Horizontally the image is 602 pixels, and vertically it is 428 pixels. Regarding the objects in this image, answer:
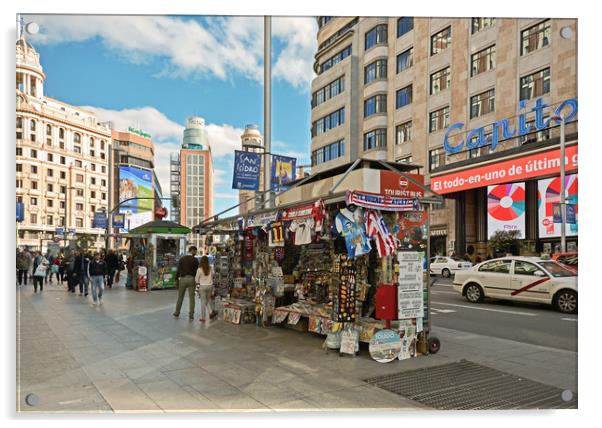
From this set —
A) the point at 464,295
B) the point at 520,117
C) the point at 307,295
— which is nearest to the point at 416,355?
the point at 307,295

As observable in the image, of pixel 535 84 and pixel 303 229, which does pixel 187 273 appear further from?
pixel 535 84

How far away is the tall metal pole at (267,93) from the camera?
6415 mm

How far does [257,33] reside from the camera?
6414mm

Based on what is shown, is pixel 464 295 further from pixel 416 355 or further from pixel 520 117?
pixel 520 117

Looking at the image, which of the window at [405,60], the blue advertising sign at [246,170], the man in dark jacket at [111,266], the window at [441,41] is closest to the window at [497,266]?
the blue advertising sign at [246,170]

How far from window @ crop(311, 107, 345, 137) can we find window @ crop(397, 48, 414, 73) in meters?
7.46

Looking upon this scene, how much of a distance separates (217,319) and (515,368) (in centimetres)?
673

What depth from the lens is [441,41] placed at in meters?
33.8

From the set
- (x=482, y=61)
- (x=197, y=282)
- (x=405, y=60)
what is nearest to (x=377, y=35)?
(x=405, y=60)

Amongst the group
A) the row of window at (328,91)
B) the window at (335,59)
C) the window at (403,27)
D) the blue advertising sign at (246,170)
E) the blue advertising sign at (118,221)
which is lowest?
the blue advertising sign at (118,221)

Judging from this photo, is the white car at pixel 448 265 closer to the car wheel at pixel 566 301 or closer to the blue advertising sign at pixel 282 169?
the car wheel at pixel 566 301

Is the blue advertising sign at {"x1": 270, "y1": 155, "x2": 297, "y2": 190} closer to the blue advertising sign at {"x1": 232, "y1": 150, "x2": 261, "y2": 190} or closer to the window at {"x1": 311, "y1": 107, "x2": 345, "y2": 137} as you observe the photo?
the blue advertising sign at {"x1": 232, "y1": 150, "x2": 261, "y2": 190}

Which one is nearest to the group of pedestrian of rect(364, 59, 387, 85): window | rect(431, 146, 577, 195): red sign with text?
rect(431, 146, 577, 195): red sign with text

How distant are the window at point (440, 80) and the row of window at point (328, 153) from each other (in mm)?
11572
